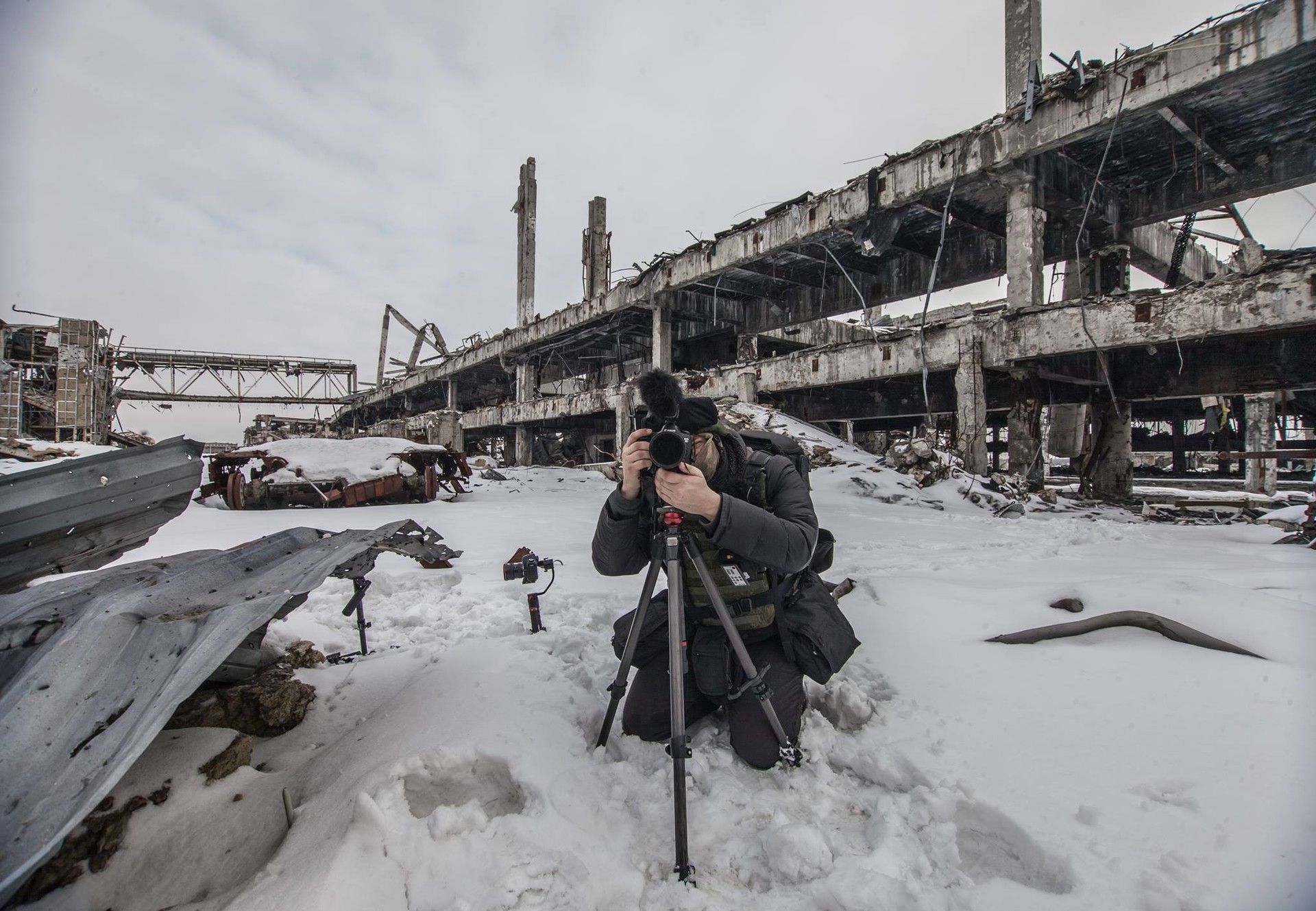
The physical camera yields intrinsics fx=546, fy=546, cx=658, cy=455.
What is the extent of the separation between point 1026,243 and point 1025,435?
10.2ft

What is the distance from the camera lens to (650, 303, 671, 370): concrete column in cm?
1395

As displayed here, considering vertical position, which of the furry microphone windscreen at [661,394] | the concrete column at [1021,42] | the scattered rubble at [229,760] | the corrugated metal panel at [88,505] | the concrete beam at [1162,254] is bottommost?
the scattered rubble at [229,760]

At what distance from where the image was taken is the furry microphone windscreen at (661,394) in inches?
73.4

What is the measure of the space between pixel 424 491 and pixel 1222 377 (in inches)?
498

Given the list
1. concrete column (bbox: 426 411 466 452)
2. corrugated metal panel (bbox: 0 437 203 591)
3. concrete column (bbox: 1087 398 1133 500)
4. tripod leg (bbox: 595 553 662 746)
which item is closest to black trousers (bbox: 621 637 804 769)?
tripod leg (bbox: 595 553 662 746)

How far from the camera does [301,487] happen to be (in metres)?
7.33

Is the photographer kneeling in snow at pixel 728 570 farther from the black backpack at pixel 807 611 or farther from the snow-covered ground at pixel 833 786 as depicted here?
the snow-covered ground at pixel 833 786

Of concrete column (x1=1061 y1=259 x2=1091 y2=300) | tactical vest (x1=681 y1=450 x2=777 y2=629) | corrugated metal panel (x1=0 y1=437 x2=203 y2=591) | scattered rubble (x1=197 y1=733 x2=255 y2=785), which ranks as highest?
concrete column (x1=1061 y1=259 x2=1091 y2=300)

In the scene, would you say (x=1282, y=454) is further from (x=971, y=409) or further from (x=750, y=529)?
(x=750, y=529)

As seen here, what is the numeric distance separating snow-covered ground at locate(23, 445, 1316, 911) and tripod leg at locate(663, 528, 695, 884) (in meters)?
0.09

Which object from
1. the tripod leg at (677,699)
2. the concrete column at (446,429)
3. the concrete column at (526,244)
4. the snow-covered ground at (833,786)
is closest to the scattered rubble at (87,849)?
the snow-covered ground at (833,786)

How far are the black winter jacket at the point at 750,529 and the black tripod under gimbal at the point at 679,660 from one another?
112 millimetres

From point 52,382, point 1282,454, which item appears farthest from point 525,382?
point 1282,454

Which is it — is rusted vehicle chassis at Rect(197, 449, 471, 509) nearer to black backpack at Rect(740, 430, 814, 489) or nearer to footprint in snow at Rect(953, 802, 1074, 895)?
black backpack at Rect(740, 430, 814, 489)
